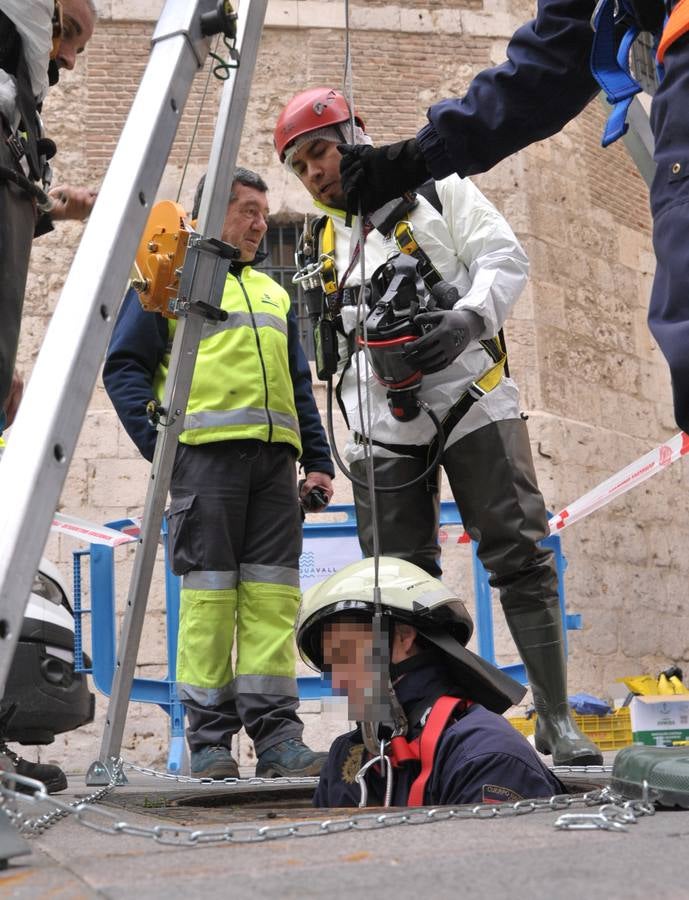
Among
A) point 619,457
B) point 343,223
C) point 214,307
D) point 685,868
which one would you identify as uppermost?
point 619,457

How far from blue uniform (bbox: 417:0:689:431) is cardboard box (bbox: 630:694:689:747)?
155 inches

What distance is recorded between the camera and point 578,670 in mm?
8797

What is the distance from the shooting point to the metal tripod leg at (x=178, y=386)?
Result: 2980mm

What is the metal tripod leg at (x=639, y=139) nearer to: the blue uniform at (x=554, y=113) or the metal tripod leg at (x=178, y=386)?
the blue uniform at (x=554, y=113)

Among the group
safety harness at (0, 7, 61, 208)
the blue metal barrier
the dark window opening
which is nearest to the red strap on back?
safety harness at (0, 7, 61, 208)

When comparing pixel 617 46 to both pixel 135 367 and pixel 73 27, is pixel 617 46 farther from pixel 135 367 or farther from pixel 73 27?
pixel 135 367

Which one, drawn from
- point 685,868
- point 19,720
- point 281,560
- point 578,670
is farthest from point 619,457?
point 685,868

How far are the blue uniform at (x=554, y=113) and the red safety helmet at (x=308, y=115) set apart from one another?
1062 millimetres

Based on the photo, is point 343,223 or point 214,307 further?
point 343,223

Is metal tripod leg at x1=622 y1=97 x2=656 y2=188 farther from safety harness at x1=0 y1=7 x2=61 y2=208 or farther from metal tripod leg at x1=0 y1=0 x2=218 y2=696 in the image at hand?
safety harness at x1=0 y1=7 x2=61 y2=208

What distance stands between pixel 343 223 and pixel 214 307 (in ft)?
2.76

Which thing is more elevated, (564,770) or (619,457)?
(619,457)

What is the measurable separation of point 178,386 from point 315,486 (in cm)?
137

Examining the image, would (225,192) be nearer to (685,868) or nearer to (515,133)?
(515,133)
